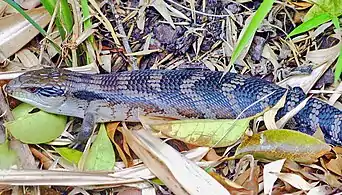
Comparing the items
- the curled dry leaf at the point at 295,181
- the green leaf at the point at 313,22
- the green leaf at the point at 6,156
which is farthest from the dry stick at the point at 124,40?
the curled dry leaf at the point at 295,181

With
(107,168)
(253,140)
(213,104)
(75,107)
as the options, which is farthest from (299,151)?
(75,107)

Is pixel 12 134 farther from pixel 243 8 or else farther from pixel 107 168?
pixel 243 8

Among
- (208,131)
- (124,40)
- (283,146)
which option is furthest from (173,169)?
(124,40)

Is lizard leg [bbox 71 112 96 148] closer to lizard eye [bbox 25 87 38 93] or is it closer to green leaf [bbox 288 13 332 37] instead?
lizard eye [bbox 25 87 38 93]

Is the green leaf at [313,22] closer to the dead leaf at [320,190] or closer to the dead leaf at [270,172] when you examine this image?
the dead leaf at [270,172]

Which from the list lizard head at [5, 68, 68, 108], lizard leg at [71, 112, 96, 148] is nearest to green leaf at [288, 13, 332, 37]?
lizard leg at [71, 112, 96, 148]

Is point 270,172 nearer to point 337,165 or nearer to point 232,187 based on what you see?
point 232,187
